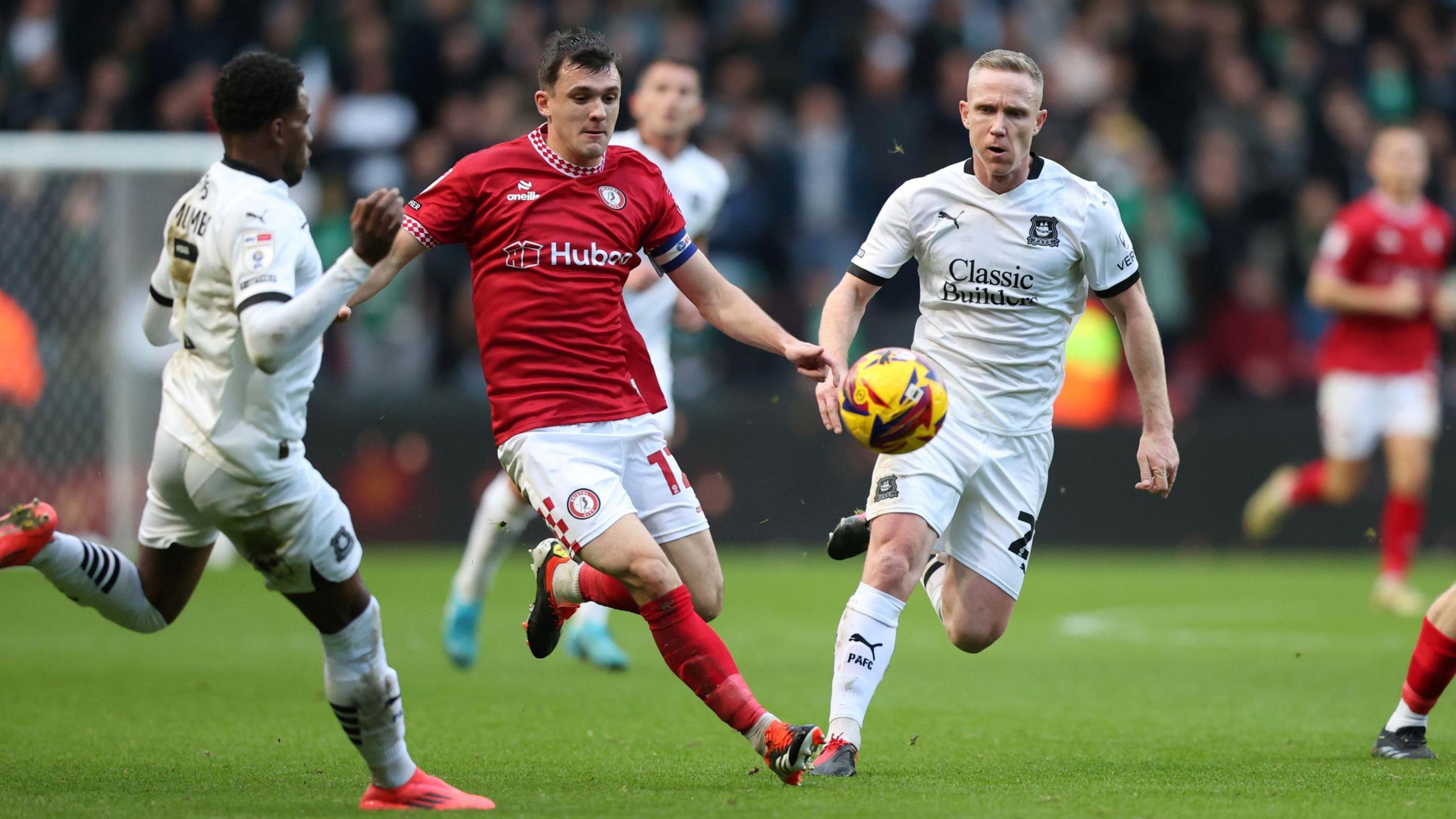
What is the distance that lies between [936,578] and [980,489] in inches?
18.1

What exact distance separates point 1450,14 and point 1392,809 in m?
15.0

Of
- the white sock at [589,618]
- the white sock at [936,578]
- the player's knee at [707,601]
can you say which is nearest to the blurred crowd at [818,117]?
the white sock at [589,618]

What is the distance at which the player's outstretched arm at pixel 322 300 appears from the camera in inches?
182

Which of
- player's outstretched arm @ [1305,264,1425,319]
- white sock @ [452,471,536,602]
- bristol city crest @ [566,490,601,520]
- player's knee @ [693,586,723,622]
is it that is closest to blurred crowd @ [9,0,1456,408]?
player's outstretched arm @ [1305,264,1425,319]

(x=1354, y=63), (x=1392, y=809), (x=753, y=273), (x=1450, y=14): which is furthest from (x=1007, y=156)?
(x=1450, y=14)

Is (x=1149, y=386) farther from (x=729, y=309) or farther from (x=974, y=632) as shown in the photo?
(x=729, y=309)

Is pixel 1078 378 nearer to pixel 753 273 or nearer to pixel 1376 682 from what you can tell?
pixel 753 273

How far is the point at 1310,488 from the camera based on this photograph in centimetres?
1234

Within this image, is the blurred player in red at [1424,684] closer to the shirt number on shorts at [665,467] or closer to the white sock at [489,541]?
the shirt number on shorts at [665,467]

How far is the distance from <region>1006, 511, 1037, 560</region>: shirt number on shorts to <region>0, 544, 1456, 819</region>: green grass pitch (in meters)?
0.71

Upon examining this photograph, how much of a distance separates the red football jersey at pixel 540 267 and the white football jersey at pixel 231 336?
80 cm

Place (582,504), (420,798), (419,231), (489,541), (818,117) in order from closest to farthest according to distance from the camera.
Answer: (420,798), (582,504), (419,231), (489,541), (818,117)

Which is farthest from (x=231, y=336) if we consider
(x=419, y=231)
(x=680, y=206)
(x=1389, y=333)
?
(x=1389, y=333)

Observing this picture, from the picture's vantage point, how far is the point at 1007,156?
609cm
